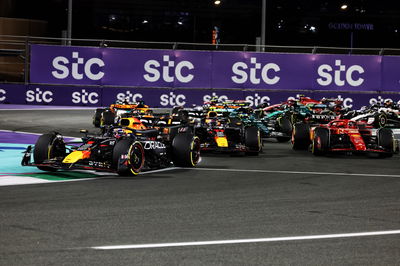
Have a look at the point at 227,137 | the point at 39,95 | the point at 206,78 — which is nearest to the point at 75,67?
the point at 39,95

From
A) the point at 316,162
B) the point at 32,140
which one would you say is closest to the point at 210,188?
the point at 316,162

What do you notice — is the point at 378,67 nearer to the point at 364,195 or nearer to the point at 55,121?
the point at 55,121

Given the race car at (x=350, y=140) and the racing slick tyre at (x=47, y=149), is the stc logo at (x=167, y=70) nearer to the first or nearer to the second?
the race car at (x=350, y=140)

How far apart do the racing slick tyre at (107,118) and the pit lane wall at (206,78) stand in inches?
408

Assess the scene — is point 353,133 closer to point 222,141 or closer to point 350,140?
point 350,140

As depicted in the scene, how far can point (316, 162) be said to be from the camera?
51.2 ft

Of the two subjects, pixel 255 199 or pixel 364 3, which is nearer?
pixel 255 199

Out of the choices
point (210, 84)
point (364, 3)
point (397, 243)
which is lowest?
point (397, 243)

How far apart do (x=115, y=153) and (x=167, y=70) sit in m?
20.4

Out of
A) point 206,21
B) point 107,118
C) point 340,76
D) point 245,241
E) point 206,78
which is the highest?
point 206,21

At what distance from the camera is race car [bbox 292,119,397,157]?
54.8ft

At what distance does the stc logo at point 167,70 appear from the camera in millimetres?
32531

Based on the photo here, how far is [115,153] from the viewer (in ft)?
40.5

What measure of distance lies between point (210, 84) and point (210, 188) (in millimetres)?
21246
